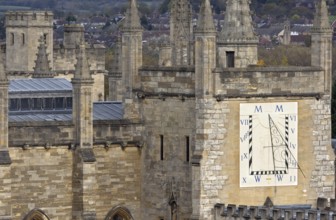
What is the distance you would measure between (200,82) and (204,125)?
153 centimetres

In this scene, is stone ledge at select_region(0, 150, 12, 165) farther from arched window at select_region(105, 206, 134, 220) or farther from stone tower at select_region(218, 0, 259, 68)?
stone tower at select_region(218, 0, 259, 68)

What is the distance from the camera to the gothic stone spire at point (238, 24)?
100m

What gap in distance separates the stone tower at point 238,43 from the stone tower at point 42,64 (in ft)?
94.3

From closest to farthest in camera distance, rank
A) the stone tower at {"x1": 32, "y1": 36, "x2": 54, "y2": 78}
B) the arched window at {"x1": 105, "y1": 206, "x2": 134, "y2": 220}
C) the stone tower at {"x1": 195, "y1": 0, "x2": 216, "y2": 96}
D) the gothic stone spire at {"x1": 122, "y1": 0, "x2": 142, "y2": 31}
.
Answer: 1. the stone tower at {"x1": 195, "y1": 0, "x2": 216, "y2": 96}
2. the arched window at {"x1": 105, "y1": 206, "x2": 134, "y2": 220}
3. the gothic stone spire at {"x1": 122, "y1": 0, "x2": 142, "y2": 31}
4. the stone tower at {"x1": 32, "y1": 36, "x2": 54, "y2": 78}

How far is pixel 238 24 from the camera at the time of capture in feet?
330

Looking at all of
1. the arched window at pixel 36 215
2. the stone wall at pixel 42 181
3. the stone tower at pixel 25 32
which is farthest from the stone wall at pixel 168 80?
the stone tower at pixel 25 32

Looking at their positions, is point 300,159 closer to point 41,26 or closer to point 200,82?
point 200,82

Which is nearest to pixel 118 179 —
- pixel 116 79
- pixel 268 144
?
pixel 268 144

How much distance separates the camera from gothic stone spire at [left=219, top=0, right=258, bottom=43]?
3949 inches

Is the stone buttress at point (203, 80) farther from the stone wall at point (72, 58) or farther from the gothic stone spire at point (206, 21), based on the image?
the stone wall at point (72, 58)

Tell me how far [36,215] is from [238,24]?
1025 cm

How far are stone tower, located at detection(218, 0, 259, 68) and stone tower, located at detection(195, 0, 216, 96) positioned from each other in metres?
2.16

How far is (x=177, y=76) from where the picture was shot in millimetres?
98812

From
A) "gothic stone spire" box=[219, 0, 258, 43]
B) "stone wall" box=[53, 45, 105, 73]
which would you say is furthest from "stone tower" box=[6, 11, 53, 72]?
"gothic stone spire" box=[219, 0, 258, 43]
